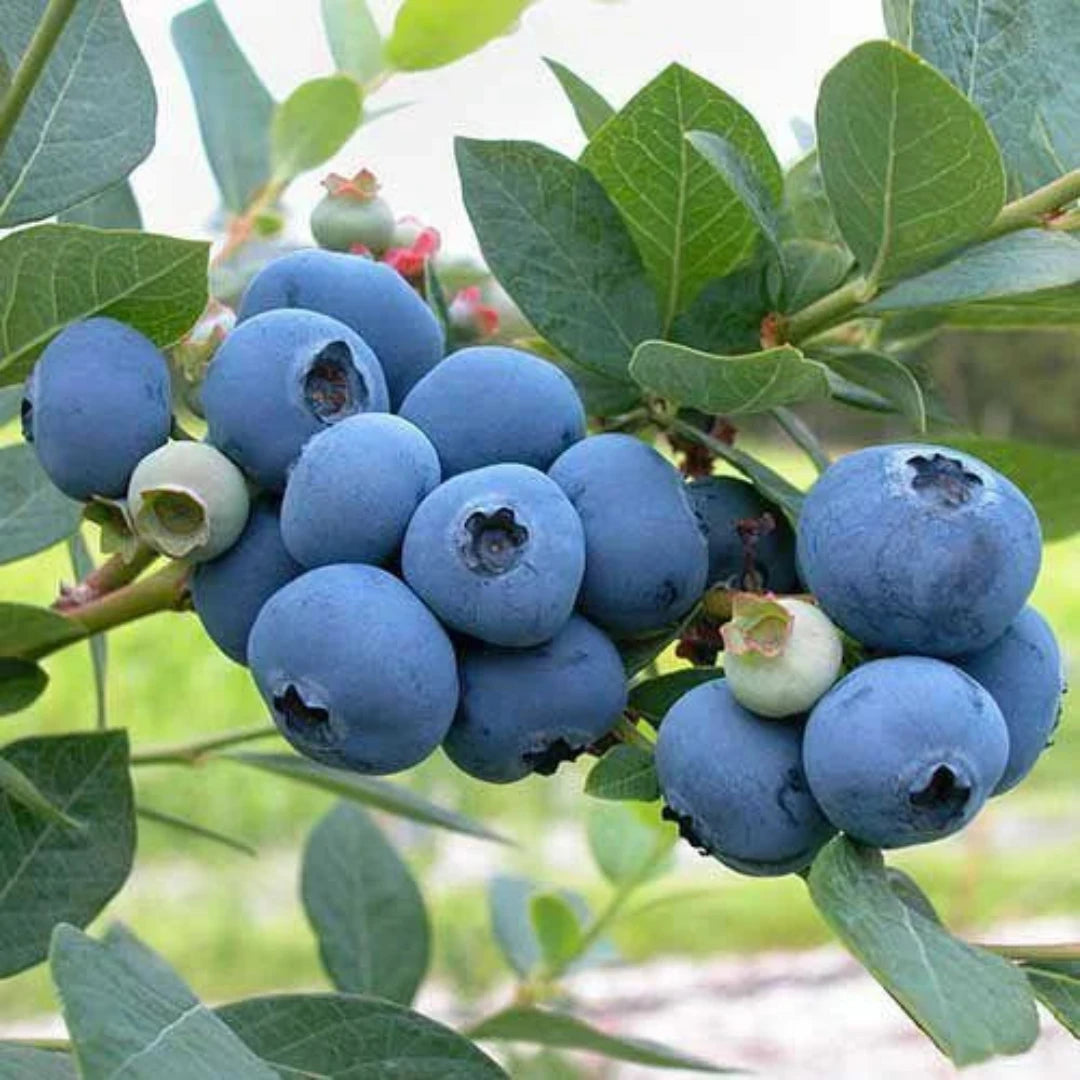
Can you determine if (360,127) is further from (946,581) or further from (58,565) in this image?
(58,565)

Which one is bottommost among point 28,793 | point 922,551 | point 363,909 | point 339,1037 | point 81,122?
point 363,909

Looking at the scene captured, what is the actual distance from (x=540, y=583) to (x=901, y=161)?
0.21m

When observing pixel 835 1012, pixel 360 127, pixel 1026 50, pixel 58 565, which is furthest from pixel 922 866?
pixel 1026 50

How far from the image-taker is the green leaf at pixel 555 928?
150 centimetres

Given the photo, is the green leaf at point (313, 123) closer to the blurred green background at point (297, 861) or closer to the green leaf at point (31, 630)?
the green leaf at point (31, 630)

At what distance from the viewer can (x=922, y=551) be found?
58cm

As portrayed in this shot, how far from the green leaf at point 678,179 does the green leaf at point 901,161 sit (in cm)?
4

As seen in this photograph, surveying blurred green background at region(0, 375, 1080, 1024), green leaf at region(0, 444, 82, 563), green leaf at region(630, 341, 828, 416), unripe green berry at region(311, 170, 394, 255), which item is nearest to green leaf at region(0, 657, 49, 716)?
green leaf at region(0, 444, 82, 563)

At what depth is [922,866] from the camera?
5945mm

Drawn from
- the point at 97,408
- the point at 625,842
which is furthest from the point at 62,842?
the point at 625,842

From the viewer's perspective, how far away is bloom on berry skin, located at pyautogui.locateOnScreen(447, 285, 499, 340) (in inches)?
32.6

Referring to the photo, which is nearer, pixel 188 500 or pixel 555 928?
pixel 188 500

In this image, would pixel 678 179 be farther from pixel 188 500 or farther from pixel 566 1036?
pixel 566 1036

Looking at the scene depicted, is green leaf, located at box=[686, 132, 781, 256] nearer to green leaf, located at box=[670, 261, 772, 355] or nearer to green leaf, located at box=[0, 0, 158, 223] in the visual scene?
green leaf, located at box=[670, 261, 772, 355]
